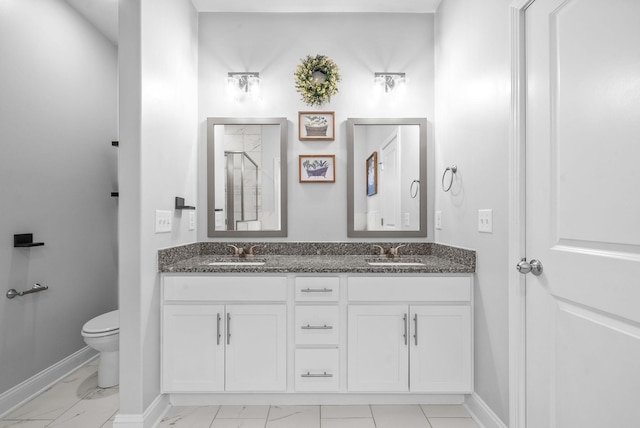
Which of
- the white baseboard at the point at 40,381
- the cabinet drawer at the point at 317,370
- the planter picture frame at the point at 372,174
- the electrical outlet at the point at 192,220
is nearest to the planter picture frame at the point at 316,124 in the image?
the planter picture frame at the point at 372,174

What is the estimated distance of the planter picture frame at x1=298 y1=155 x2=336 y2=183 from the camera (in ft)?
8.26

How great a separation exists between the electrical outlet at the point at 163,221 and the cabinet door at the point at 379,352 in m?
1.23

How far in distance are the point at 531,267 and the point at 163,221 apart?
1915 millimetres

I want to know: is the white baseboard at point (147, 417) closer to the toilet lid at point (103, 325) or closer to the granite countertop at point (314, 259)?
the toilet lid at point (103, 325)

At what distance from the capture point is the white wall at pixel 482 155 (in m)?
1.65

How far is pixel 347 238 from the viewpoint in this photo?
8.30 feet

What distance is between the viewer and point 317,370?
1.95 meters

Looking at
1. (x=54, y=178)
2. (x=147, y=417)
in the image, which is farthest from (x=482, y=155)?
(x=54, y=178)

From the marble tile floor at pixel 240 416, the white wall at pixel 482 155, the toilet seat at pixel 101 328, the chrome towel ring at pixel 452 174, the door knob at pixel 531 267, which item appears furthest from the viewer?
the chrome towel ring at pixel 452 174

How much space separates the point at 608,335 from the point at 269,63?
2.48m

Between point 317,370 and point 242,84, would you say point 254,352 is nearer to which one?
point 317,370

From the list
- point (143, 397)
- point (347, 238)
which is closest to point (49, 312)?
point (143, 397)

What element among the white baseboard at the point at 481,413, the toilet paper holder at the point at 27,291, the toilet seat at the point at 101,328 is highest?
the toilet paper holder at the point at 27,291

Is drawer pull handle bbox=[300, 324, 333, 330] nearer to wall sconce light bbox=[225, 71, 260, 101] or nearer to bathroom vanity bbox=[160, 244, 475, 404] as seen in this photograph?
bathroom vanity bbox=[160, 244, 475, 404]
